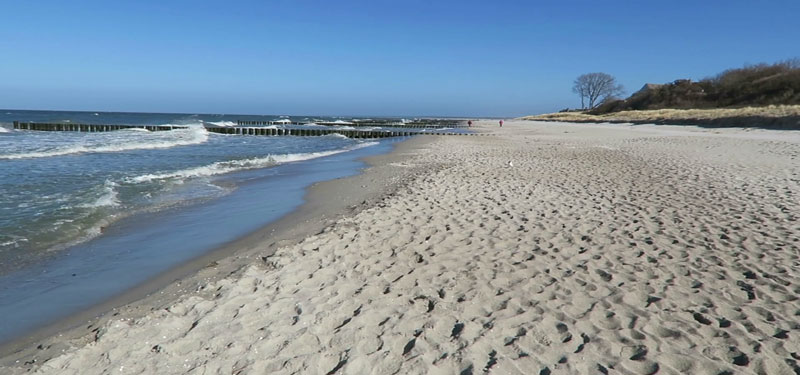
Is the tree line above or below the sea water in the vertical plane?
above

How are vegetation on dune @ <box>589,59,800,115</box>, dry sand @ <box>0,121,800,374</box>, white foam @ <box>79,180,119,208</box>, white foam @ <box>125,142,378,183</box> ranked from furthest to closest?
1. vegetation on dune @ <box>589,59,800,115</box>
2. white foam @ <box>125,142,378,183</box>
3. white foam @ <box>79,180,119,208</box>
4. dry sand @ <box>0,121,800,374</box>

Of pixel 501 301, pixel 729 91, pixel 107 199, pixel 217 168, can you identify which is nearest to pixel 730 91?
pixel 729 91

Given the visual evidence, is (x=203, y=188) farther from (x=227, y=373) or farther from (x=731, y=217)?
(x=731, y=217)

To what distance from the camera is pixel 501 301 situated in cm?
383

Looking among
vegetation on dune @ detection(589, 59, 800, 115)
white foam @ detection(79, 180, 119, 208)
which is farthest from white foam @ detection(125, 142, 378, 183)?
vegetation on dune @ detection(589, 59, 800, 115)

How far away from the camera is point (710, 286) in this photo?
13.1 ft

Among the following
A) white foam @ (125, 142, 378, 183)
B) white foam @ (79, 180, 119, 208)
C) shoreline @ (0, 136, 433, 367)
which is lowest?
shoreline @ (0, 136, 433, 367)

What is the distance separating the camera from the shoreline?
3381mm

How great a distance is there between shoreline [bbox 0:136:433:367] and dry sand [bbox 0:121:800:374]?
22 centimetres

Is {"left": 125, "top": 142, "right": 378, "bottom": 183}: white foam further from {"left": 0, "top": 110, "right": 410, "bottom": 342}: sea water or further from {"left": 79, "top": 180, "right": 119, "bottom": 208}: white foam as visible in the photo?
{"left": 79, "top": 180, "right": 119, "bottom": 208}: white foam

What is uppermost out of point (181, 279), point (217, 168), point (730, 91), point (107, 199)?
point (730, 91)

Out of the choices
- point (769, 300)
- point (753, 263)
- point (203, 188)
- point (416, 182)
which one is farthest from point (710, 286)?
point (203, 188)

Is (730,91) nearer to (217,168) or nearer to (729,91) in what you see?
(729,91)

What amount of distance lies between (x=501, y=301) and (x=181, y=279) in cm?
359
